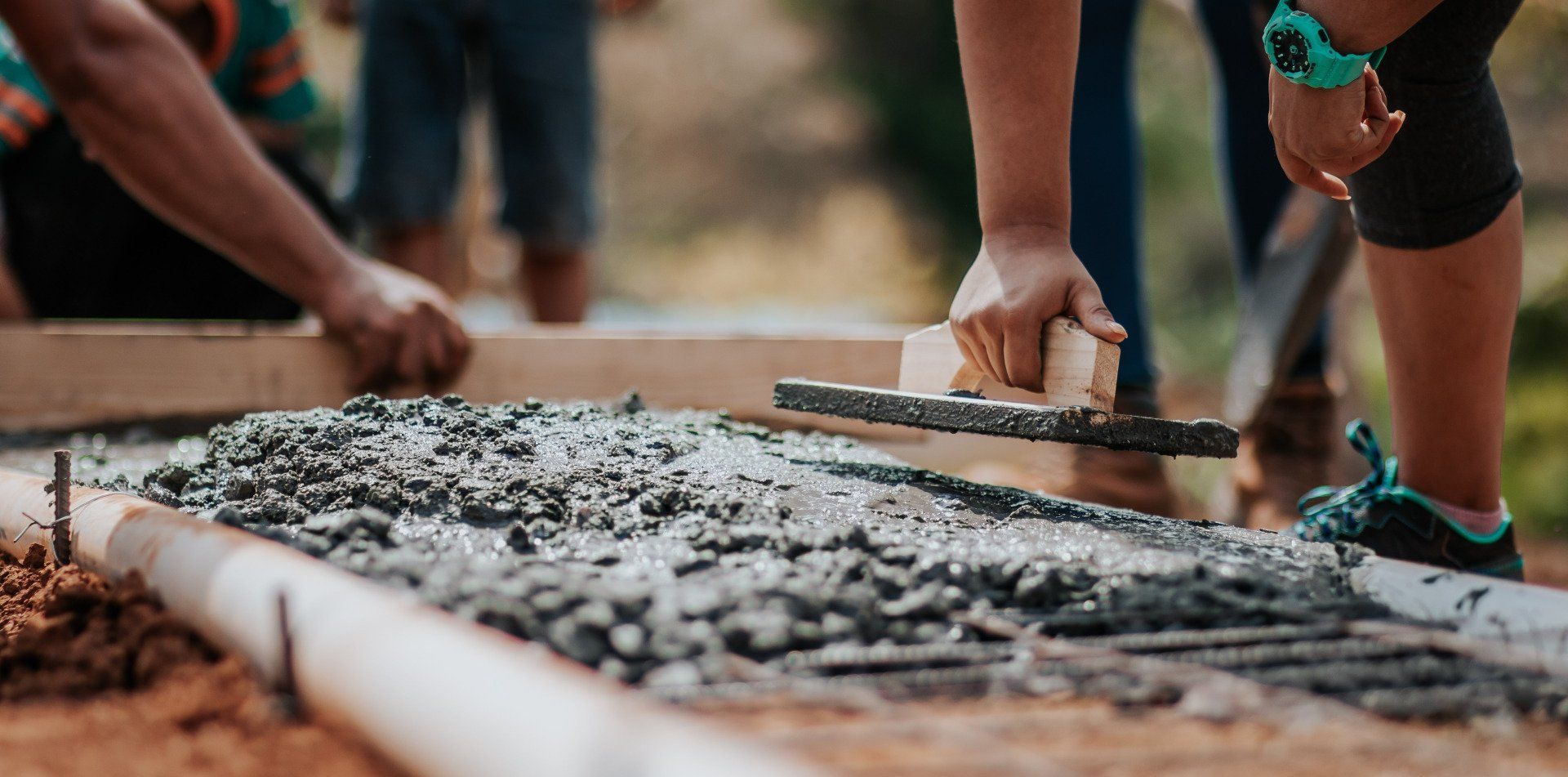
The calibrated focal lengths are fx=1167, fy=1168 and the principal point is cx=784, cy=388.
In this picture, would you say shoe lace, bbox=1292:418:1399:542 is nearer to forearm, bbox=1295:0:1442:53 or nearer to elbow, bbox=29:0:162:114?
forearm, bbox=1295:0:1442:53

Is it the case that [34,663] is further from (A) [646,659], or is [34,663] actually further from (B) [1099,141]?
(B) [1099,141]

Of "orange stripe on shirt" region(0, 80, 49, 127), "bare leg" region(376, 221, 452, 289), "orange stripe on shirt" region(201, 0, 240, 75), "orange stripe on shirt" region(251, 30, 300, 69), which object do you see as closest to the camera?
"orange stripe on shirt" region(0, 80, 49, 127)

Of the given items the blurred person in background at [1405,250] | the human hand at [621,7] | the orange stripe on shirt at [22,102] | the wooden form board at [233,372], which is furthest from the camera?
the human hand at [621,7]

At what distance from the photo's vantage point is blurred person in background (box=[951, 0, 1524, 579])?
4.89ft

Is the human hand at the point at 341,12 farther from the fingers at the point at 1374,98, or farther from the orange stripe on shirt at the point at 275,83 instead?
the fingers at the point at 1374,98

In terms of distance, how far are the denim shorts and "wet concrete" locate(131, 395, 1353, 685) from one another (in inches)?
73.5

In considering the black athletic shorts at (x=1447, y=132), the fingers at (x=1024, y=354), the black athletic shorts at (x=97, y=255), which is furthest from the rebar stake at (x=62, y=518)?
the black athletic shorts at (x=97, y=255)

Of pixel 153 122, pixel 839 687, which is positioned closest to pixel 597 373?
pixel 153 122

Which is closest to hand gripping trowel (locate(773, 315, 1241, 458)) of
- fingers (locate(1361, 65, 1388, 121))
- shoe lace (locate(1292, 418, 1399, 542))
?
shoe lace (locate(1292, 418, 1399, 542))

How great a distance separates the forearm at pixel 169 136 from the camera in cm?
208

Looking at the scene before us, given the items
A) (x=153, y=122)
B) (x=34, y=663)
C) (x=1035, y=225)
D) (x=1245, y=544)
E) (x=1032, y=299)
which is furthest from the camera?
(x=153, y=122)

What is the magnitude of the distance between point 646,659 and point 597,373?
1607 millimetres

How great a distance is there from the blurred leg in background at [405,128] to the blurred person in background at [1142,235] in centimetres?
190

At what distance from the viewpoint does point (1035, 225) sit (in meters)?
1.54
